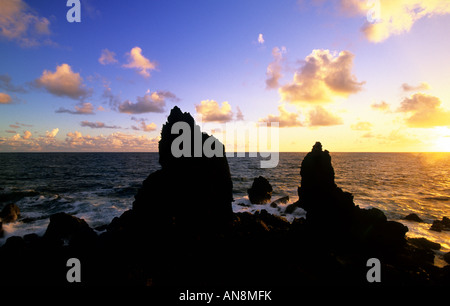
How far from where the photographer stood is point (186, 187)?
1838cm

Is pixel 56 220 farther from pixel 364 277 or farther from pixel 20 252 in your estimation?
pixel 364 277

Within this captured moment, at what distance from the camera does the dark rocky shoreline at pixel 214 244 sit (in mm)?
12680

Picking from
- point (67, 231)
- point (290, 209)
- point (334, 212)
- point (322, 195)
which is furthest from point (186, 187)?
point (290, 209)

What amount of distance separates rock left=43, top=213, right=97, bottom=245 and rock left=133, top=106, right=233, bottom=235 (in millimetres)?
6008

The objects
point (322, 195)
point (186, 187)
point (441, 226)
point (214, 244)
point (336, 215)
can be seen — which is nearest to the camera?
point (214, 244)

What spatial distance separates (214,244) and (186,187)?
18.1 ft

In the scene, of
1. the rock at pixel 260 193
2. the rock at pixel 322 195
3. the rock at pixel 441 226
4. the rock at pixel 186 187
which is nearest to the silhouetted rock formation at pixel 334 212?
the rock at pixel 322 195

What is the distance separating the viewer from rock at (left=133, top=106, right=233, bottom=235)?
18.0 m

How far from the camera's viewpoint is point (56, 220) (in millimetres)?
21297

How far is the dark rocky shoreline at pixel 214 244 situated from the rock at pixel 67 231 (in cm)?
9

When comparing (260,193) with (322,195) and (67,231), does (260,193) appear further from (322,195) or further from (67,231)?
(67,231)

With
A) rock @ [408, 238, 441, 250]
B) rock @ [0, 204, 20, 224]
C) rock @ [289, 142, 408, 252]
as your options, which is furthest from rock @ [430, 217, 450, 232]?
rock @ [0, 204, 20, 224]

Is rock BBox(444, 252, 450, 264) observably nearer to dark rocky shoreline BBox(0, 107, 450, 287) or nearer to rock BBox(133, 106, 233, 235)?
dark rocky shoreline BBox(0, 107, 450, 287)

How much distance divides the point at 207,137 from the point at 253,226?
974 cm
